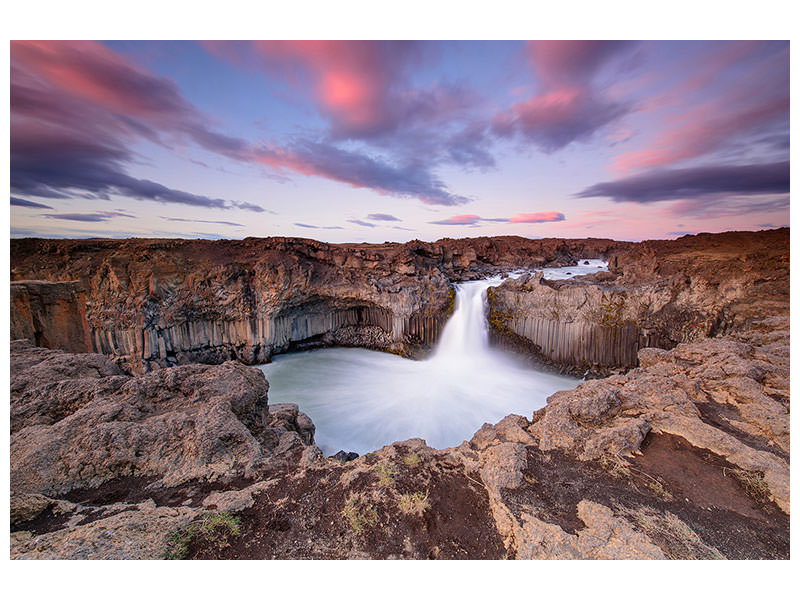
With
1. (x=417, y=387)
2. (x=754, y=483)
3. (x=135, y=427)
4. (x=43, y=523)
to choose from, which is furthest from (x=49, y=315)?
(x=754, y=483)

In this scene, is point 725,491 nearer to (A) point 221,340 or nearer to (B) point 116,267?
(A) point 221,340

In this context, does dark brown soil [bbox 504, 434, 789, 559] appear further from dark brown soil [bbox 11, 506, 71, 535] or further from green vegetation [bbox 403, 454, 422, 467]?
dark brown soil [bbox 11, 506, 71, 535]

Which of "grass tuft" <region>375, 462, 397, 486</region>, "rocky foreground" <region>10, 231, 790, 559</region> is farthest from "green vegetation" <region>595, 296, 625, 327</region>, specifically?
"grass tuft" <region>375, 462, 397, 486</region>

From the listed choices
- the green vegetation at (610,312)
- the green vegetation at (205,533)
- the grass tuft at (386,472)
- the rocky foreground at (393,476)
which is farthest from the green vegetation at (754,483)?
the green vegetation at (610,312)

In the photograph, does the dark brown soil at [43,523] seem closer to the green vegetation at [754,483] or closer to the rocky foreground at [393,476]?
the rocky foreground at [393,476]

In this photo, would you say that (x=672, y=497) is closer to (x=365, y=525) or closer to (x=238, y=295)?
(x=365, y=525)

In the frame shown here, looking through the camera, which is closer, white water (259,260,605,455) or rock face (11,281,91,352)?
rock face (11,281,91,352)
